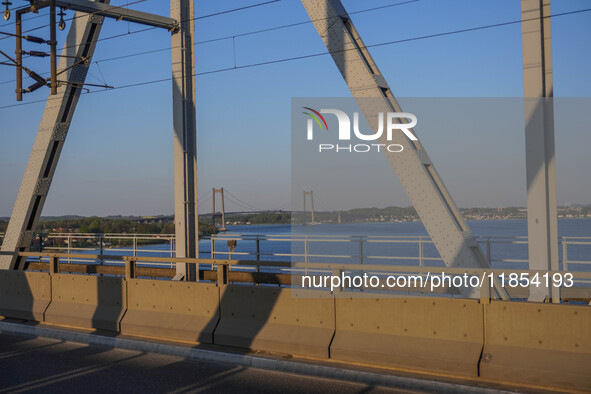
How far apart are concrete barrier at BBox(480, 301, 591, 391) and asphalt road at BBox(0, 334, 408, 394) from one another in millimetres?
1417

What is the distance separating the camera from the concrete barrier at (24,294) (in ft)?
45.8

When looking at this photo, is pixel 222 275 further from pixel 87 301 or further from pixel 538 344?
pixel 538 344

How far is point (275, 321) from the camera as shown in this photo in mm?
10109

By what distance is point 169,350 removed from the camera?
34.8ft

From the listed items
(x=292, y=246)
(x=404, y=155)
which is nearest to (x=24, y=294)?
(x=404, y=155)

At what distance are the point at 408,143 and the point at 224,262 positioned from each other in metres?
3.59

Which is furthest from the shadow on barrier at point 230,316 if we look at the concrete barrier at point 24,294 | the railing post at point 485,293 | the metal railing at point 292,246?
the concrete barrier at point 24,294

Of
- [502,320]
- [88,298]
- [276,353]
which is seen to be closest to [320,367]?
[276,353]

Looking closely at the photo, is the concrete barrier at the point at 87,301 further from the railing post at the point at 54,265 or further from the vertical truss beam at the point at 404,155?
the vertical truss beam at the point at 404,155

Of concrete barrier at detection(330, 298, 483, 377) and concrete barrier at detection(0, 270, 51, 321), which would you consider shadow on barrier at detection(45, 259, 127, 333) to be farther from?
concrete barrier at detection(330, 298, 483, 377)

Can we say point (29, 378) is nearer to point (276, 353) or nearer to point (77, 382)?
point (77, 382)

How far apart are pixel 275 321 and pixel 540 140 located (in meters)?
4.78

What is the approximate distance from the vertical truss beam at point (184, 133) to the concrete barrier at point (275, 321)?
187 inches

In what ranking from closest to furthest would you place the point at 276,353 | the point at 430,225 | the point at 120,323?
the point at 276,353
the point at 430,225
the point at 120,323
